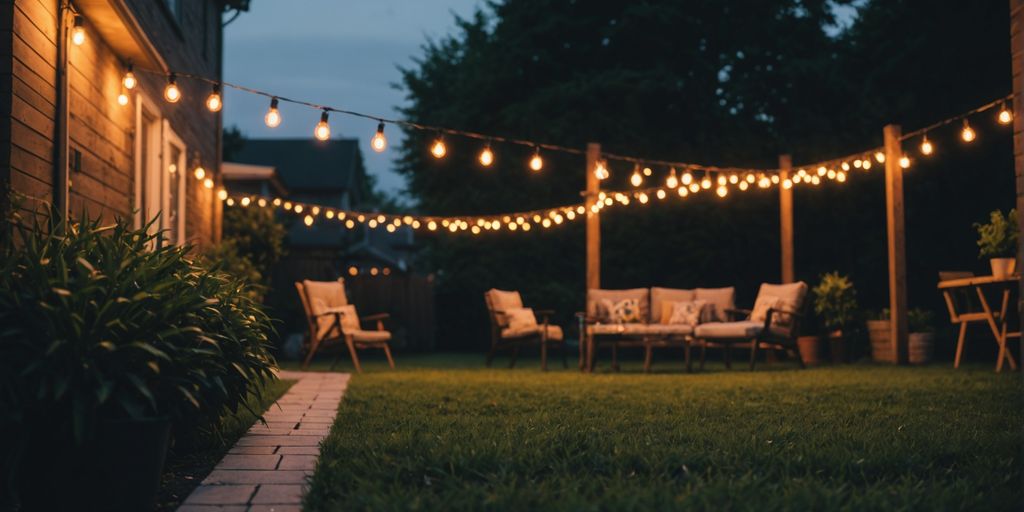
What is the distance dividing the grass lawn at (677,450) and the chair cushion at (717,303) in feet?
11.0

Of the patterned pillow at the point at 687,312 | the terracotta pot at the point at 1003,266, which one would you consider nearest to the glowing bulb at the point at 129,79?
the patterned pillow at the point at 687,312

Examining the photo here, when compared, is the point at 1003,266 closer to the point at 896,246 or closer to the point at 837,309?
the point at 896,246

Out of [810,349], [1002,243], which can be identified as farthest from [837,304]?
[1002,243]

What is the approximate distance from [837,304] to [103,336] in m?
8.33

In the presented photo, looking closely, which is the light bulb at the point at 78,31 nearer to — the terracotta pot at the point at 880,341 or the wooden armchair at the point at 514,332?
the wooden armchair at the point at 514,332

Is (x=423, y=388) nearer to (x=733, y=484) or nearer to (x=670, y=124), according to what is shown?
(x=733, y=484)

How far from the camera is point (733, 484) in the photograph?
2.68m

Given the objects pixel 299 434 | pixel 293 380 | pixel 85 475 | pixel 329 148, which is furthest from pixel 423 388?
pixel 329 148

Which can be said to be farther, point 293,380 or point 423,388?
point 293,380

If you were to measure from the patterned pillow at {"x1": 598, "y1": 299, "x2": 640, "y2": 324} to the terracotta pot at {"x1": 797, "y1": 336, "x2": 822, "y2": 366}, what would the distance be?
5.77 ft

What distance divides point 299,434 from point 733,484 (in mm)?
2015

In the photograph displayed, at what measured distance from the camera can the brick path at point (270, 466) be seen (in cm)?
264

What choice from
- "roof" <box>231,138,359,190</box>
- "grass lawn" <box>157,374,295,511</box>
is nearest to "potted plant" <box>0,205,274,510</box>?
"grass lawn" <box>157,374,295,511</box>

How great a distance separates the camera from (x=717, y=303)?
30.9 ft
